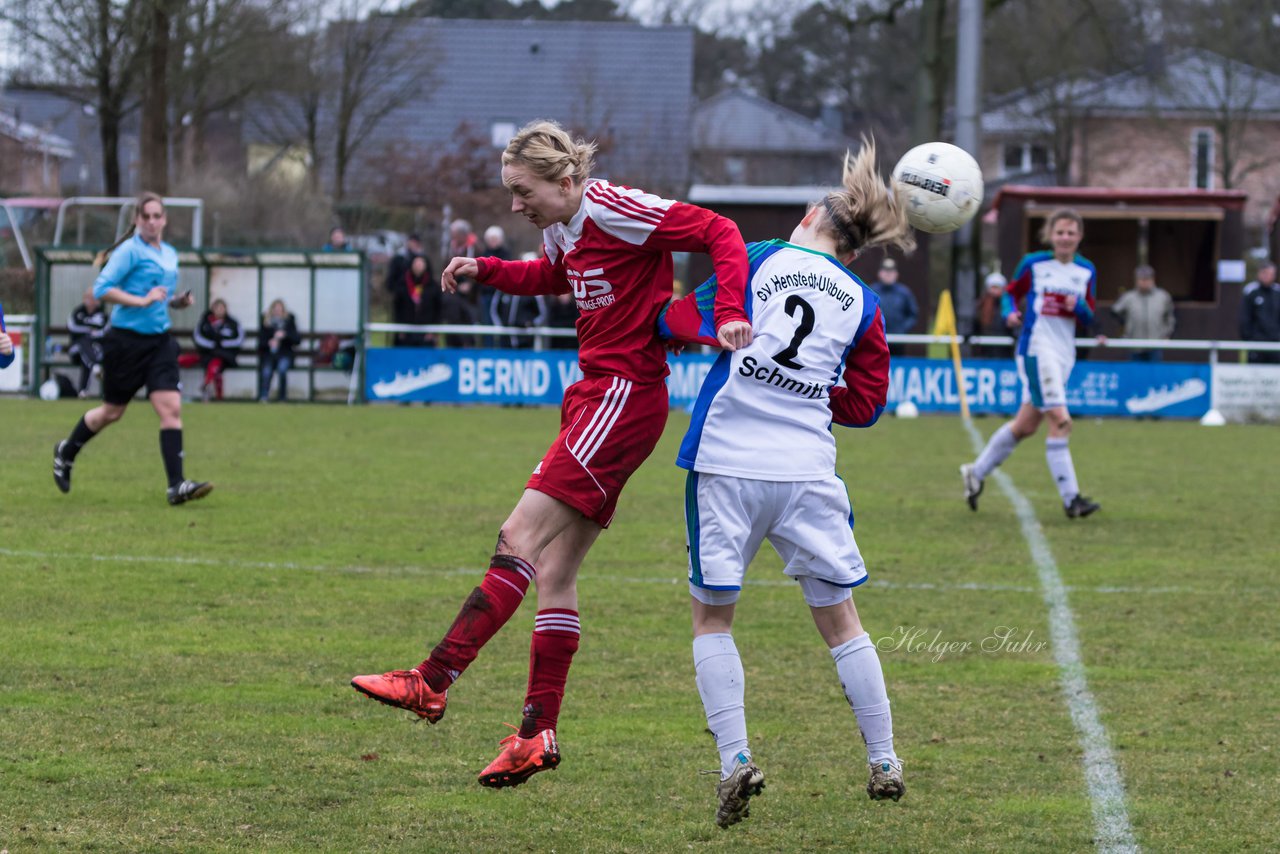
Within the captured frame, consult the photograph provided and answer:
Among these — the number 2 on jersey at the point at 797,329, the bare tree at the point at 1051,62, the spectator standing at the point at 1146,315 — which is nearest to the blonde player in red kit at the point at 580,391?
the number 2 on jersey at the point at 797,329

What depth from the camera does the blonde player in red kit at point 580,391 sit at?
4.74 m

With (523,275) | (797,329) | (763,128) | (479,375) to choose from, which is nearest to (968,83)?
(479,375)

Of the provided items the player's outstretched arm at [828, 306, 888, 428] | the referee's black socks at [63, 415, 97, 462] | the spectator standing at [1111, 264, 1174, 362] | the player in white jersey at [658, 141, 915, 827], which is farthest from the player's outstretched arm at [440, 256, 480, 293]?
the spectator standing at [1111, 264, 1174, 362]

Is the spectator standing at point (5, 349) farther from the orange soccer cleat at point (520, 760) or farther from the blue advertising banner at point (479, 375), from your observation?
the blue advertising banner at point (479, 375)

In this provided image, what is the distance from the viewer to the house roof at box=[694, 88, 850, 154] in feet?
220

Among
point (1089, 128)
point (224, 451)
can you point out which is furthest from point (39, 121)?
point (224, 451)

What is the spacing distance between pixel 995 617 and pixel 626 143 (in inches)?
1797

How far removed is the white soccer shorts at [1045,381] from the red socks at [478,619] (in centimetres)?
706

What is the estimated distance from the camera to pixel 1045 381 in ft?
36.7

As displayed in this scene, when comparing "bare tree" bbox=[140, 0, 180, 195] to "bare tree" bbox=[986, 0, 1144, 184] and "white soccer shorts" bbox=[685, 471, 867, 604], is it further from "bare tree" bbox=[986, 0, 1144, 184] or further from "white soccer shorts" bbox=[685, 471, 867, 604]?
"white soccer shorts" bbox=[685, 471, 867, 604]

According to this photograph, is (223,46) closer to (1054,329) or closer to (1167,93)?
(1054,329)

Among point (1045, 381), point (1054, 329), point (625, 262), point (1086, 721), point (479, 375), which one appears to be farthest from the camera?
point (479, 375)

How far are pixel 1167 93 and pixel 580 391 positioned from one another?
4792 cm

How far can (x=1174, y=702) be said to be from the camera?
19.9 ft
